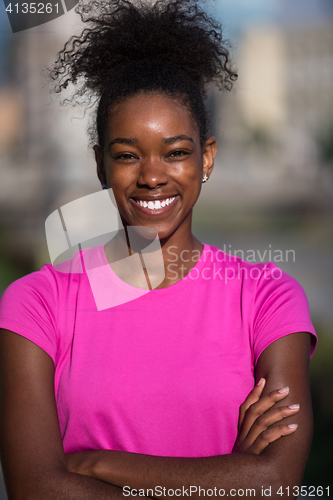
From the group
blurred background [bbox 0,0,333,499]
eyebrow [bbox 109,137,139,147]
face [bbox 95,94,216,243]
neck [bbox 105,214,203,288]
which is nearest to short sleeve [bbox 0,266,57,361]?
neck [bbox 105,214,203,288]

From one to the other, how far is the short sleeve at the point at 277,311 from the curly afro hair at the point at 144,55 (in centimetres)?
65

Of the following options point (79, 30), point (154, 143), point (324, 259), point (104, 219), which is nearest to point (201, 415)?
point (154, 143)

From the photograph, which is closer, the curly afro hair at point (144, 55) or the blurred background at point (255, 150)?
the curly afro hair at point (144, 55)

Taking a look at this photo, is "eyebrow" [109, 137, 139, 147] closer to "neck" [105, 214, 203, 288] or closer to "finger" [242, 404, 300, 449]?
"neck" [105, 214, 203, 288]

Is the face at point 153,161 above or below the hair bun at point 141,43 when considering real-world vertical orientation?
below

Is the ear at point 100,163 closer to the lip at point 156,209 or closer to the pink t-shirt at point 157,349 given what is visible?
the lip at point 156,209

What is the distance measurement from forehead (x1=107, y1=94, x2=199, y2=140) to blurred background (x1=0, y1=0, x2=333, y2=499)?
367 cm

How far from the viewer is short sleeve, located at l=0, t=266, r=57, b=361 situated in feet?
5.91

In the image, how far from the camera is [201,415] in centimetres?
178

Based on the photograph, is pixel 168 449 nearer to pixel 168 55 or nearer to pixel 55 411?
pixel 55 411

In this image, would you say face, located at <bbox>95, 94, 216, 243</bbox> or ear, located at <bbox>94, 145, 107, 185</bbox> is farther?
ear, located at <bbox>94, 145, 107, 185</bbox>

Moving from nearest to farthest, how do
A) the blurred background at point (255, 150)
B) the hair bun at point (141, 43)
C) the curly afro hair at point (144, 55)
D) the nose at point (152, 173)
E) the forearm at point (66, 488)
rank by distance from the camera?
the forearm at point (66, 488), the nose at point (152, 173), the curly afro hair at point (144, 55), the hair bun at point (141, 43), the blurred background at point (255, 150)

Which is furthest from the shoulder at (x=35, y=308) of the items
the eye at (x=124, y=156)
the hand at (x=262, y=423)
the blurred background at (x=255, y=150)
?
the blurred background at (x=255, y=150)

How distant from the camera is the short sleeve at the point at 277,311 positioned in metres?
1.83
